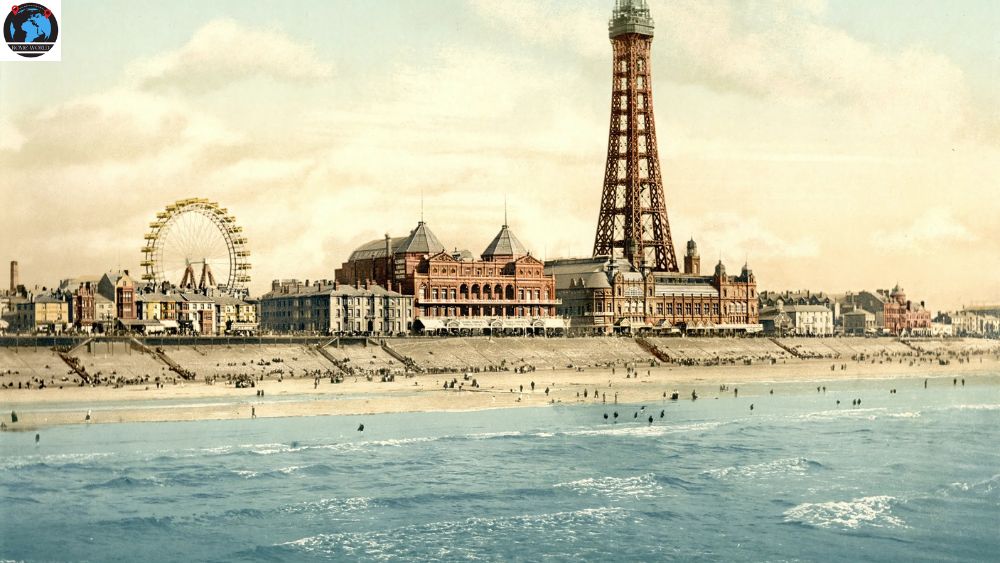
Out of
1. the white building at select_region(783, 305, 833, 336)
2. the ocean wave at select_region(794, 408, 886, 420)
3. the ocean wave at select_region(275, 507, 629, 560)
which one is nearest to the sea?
the ocean wave at select_region(275, 507, 629, 560)

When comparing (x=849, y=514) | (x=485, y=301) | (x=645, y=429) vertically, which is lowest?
(x=849, y=514)

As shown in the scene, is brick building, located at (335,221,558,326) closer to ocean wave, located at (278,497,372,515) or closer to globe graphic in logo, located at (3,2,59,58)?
ocean wave, located at (278,497,372,515)

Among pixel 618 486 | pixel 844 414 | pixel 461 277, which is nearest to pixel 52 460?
pixel 618 486

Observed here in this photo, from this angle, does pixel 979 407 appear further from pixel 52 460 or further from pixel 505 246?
pixel 505 246

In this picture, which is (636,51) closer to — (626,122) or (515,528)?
(626,122)

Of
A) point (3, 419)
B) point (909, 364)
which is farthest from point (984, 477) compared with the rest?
point (909, 364)
